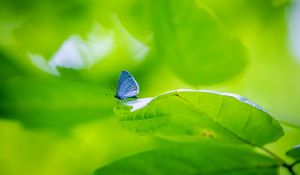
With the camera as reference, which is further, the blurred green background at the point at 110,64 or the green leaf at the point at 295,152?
the blurred green background at the point at 110,64

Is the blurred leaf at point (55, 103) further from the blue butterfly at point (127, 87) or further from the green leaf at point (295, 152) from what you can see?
the green leaf at point (295, 152)

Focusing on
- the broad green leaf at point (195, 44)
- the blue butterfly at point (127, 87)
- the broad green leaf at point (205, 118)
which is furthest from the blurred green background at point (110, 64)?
the broad green leaf at point (205, 118)

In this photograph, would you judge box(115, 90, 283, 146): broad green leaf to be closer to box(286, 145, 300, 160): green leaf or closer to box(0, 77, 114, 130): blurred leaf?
box(286, 145, 300, 160): green leaf

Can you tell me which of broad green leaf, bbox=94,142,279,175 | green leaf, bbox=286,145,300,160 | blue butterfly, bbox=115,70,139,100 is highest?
blue butterfly, bbox=115,70,139,100

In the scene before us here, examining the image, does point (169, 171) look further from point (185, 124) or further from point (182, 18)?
point (182, 18)

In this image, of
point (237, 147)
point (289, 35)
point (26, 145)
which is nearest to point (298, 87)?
point (289, 35)

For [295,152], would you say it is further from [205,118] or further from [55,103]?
[55,103]

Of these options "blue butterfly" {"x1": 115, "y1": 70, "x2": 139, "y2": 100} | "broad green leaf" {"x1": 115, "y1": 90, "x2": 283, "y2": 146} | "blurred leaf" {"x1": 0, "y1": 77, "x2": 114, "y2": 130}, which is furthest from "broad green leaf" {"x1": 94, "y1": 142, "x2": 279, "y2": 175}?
"blurred leaf" {"x1": 0, "y1": 77, "x2": 114, "y2": 130}

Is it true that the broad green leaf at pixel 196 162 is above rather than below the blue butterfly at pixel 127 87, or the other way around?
below
